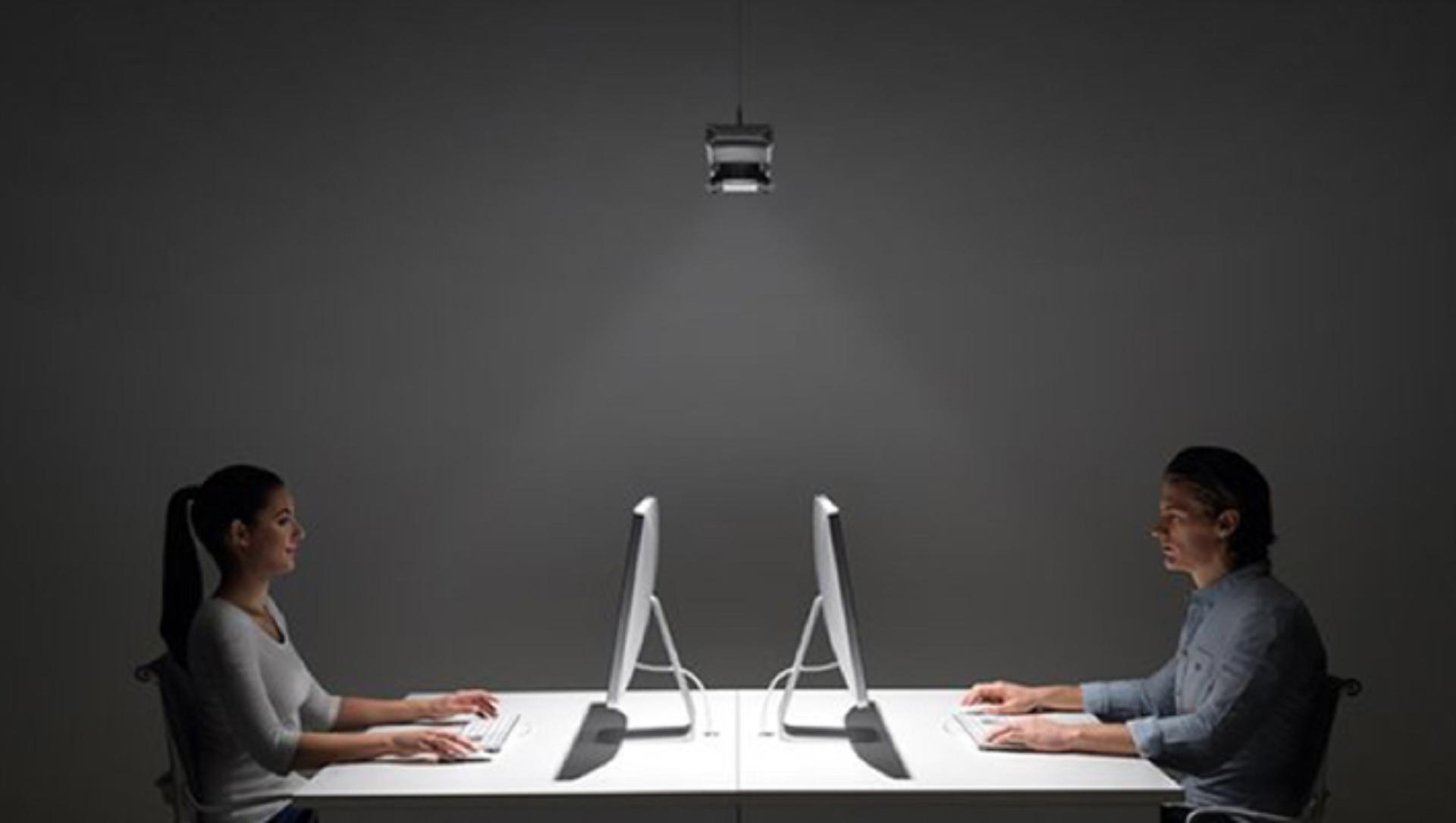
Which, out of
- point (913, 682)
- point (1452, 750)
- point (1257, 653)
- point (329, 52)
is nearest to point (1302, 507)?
point (1452, 750)

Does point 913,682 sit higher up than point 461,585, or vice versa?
point 461,585

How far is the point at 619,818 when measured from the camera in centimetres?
296

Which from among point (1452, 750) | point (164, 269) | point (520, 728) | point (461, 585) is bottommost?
point (1452, 750)

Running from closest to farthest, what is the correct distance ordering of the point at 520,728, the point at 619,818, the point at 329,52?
the point at 619,818
the point at 520,728
the point at 329,52

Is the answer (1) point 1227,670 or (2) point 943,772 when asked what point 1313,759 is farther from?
(2) point 943,772

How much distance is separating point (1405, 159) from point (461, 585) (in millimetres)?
3100

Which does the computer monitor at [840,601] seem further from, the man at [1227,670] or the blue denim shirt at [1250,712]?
the blue denim shirt at [1250,712]

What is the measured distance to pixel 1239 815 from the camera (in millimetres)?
2998

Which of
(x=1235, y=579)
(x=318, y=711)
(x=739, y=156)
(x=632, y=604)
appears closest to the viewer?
(x=632, y=604)

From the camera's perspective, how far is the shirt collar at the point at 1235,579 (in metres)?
3.15

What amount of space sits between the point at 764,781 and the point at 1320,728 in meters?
1.14

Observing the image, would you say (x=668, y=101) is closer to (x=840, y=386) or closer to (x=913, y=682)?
(x=840, y=386)

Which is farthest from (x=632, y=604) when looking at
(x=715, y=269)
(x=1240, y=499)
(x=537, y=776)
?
(x=715, y=269)

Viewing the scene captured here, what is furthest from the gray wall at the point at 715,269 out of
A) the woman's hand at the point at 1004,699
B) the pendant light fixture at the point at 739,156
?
the woman's hand at the point at 1004,699
